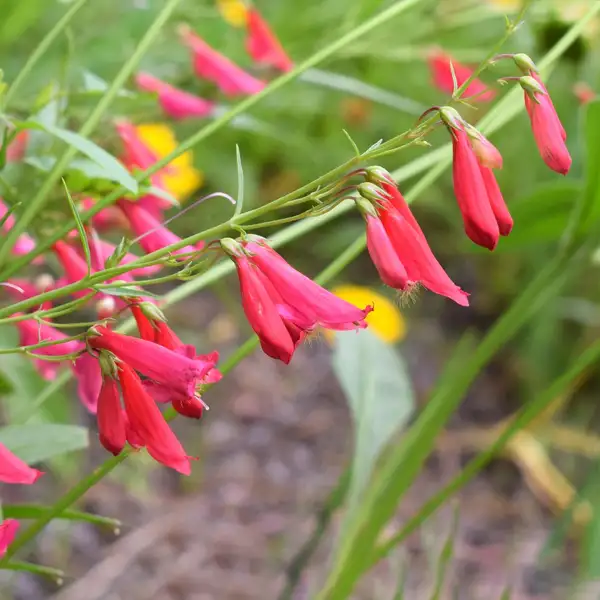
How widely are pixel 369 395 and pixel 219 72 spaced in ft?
1.10

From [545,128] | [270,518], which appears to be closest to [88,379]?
[545,128]

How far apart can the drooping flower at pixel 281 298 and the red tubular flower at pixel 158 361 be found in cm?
4

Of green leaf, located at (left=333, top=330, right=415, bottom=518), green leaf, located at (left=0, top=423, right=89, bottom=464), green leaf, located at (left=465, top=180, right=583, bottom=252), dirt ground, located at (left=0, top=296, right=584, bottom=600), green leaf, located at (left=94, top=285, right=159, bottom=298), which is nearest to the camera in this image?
green leaf, located at (left=94, top=285, right=159, bottom=298)

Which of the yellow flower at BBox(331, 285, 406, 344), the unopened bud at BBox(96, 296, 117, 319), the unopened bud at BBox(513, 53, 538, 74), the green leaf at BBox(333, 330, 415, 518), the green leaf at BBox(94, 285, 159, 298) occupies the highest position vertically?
the unopened bud at BBox(513, 53, 538, 74)

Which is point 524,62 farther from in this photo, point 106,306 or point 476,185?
point 106,306

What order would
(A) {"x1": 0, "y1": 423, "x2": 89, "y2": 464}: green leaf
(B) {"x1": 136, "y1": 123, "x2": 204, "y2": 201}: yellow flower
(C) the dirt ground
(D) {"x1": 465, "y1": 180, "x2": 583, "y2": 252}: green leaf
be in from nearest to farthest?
1. (A) {"x1": 0, "y1": 423, "x2": 89, "y2": 464}: green leaf
2. (D) {"x1": 465, "y1": 180, "x2": 583, "y2": 252}: green leaf
3. (C) the dirt ground
4. (B) {"x1": 136, "y1": 123, "x2": 204, "y2": 201}: yellow flower

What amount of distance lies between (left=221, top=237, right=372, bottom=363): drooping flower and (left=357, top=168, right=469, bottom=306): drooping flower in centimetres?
3

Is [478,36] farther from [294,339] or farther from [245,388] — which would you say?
[294,339]

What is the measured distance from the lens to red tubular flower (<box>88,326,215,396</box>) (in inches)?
13.8

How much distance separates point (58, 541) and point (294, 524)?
300 mm

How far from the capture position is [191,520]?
101 centimetres

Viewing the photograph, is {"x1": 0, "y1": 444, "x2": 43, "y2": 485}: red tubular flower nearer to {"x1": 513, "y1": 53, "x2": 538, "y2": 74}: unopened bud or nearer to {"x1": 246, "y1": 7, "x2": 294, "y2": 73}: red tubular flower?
{"x1": 513, "y1": 53, "x2": 538, "y2": 74}: unopened bud

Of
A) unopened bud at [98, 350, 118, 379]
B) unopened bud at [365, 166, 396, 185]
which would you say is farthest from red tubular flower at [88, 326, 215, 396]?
unopened bud at [365, 166, 396, 185]

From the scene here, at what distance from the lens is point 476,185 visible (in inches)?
13.9
